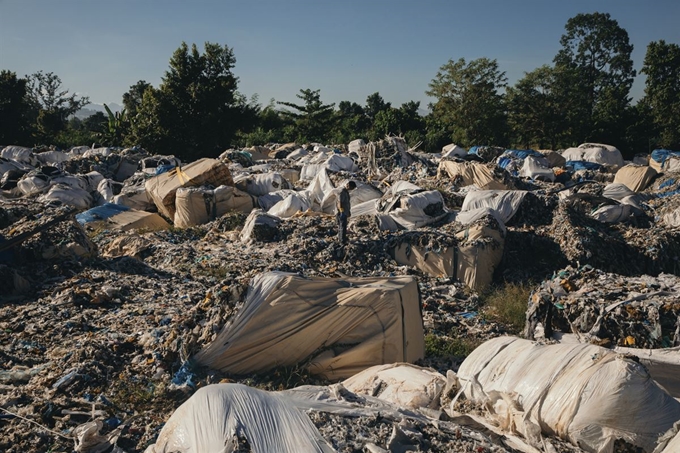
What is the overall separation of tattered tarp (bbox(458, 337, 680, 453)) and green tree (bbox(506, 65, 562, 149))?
22.2m

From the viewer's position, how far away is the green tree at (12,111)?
69.1ft

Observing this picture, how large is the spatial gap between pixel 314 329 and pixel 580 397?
1.83 m

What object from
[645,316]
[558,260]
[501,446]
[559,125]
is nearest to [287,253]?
[558,260]

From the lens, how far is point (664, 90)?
21.7 metres

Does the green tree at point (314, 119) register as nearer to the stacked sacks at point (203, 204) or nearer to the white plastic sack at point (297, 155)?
the white plastic sack at point (297, 155)

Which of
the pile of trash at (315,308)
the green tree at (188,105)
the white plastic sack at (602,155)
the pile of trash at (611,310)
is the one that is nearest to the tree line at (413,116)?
the green tree at (188,105)

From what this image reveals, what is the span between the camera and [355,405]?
8.95 feet

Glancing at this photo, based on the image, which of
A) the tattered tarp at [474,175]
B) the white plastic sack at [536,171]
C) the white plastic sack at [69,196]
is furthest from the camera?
the white plastic sack at [536,171]

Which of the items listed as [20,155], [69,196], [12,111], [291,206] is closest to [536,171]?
[291,206]

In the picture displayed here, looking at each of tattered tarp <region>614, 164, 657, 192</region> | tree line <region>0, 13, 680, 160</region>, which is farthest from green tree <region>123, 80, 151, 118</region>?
tattered tarp <region>614, 164, 657, 192</region>

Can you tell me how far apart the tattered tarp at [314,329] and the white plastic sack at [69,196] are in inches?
308

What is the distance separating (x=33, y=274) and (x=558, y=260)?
6.08 metres

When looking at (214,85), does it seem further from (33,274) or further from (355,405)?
(355,405)

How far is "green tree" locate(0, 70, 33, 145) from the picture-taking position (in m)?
21.1
